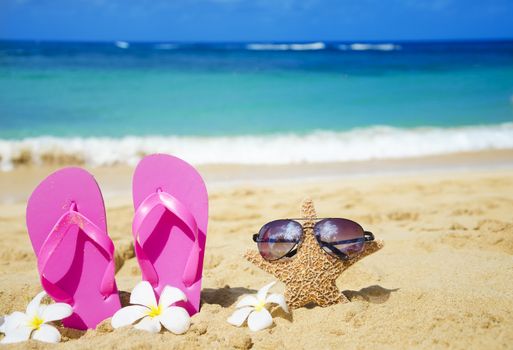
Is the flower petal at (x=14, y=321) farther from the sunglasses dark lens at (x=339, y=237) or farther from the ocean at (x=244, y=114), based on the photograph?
the ocean at (x=244, y=114)

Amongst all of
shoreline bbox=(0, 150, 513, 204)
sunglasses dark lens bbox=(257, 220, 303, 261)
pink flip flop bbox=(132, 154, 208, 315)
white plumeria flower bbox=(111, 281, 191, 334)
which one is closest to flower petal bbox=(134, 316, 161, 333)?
white plumeria flower bbox=(111, 281, 191, 334)

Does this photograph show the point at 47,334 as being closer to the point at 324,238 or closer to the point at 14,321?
the point at 14,321

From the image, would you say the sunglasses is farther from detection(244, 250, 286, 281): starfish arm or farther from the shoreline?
the shoreline

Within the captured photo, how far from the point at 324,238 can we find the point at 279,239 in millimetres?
165

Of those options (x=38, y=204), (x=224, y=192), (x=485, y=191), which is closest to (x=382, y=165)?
(x=485, y=191)

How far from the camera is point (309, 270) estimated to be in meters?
1.83

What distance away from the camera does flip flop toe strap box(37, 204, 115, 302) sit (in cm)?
183

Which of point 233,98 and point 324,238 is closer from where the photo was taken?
point 324,238

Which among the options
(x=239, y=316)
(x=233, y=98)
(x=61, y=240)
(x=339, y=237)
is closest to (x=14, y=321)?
(x=61, y=240)

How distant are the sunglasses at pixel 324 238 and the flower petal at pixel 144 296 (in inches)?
16.7

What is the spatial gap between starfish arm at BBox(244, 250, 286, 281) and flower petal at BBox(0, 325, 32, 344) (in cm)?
79

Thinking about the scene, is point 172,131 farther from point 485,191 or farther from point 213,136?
point 485,191

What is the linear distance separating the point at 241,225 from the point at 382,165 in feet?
8.56

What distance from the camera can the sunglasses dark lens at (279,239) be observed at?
1.83 meters
